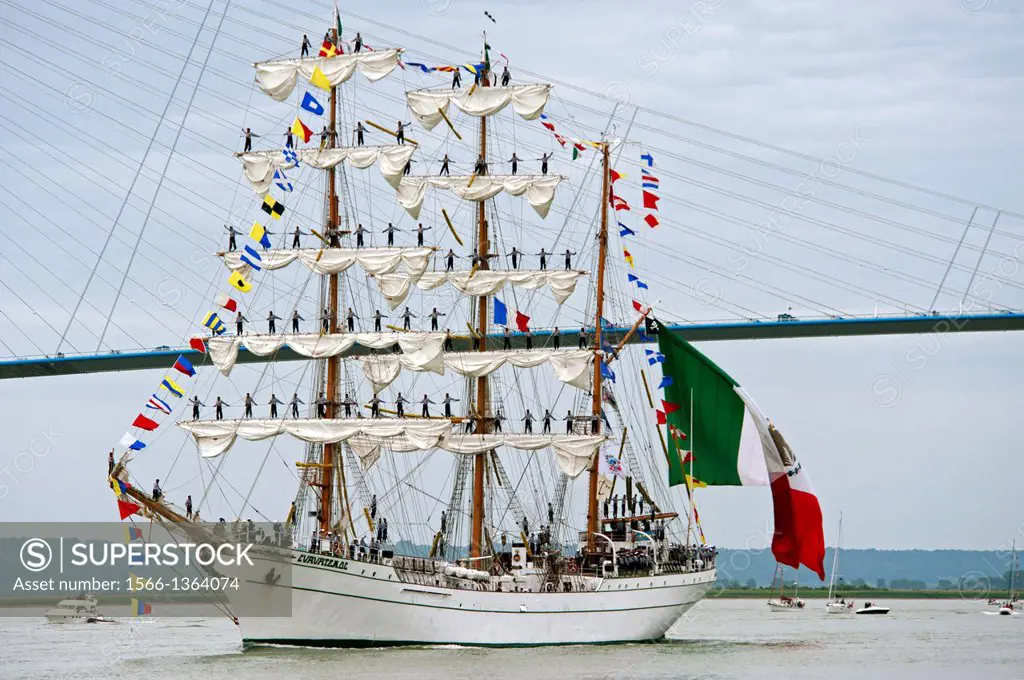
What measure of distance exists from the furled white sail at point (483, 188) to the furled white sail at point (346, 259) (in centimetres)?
173

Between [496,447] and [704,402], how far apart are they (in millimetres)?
A: 6144

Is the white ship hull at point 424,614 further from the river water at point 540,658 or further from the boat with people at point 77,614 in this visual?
the boat with people at point 77,614

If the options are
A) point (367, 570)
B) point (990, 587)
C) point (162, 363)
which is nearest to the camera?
point (367, 570)

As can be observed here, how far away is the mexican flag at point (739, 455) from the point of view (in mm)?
44812

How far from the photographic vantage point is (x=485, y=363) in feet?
151

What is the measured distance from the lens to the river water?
35.1m

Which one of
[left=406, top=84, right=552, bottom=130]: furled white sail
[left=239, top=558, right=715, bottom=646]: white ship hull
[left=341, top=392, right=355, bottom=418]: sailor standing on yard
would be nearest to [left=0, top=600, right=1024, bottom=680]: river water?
[left=239, top=558, right=715, bottom=646]: white ship hull

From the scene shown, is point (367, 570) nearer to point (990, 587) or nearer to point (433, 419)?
point (433, 419)

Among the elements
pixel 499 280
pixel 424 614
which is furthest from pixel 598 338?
pixel 424 614

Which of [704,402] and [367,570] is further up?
[704,402]

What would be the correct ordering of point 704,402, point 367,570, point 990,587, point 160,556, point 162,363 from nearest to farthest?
point 367,570 < point 160,556 < point 704,402 < point 162,363 < point 990,587

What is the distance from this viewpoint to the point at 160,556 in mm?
42844

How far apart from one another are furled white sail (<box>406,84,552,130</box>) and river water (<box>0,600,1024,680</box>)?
15937 millimetres

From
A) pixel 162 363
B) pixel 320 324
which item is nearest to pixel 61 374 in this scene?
pixel 162 363
